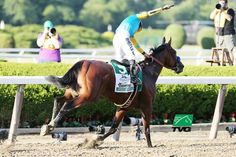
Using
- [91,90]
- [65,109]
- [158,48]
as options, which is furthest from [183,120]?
[65,109]

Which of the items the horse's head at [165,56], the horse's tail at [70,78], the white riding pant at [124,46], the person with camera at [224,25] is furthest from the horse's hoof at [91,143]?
the person with camera at [224,25]

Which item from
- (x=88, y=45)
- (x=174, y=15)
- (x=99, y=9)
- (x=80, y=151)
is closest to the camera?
(x=80, y=151)

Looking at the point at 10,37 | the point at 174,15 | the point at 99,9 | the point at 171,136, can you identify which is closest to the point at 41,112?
the point at 171,136

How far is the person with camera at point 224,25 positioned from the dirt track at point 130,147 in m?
4.00

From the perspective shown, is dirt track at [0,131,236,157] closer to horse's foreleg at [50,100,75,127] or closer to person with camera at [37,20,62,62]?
horse's foreleg at [50,100,75,127]

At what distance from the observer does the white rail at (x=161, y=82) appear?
8891 mm

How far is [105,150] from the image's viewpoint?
864cm

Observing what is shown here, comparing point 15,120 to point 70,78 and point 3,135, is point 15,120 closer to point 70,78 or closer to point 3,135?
point 3,135

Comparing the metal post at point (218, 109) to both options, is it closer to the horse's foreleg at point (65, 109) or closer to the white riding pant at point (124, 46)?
the white riding pant at point (124, 46)

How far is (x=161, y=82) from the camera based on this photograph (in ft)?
33.2

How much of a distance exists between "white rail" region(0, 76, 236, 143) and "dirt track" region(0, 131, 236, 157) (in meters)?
0.20

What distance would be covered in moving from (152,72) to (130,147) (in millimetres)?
1021

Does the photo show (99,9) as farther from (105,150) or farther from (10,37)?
(105,150)

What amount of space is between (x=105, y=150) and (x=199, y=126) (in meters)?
3.29
